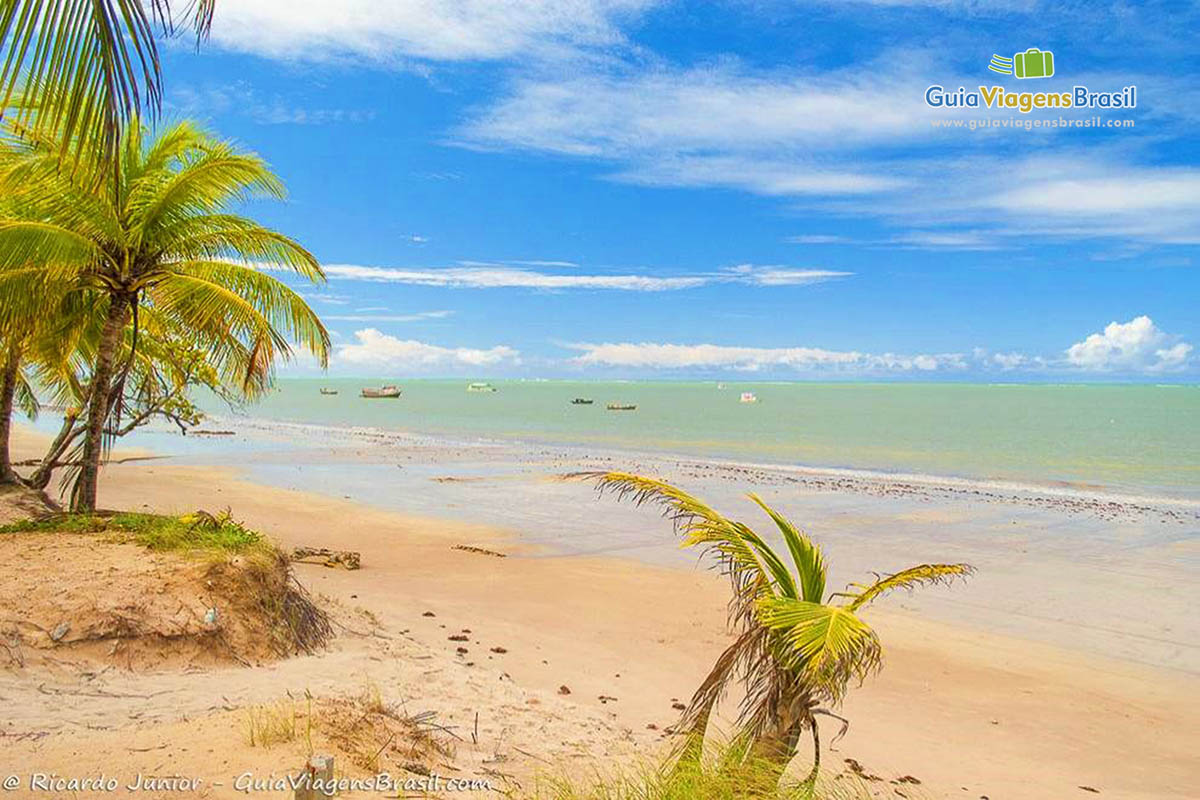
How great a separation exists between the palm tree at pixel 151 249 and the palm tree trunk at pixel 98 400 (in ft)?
0.05

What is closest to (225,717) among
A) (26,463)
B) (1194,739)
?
(1194,739)

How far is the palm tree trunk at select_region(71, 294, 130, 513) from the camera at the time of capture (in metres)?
10.3

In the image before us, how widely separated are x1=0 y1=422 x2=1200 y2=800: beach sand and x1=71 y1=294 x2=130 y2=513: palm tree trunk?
303 cm

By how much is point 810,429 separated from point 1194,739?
190 ft

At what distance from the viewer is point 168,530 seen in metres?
8.95

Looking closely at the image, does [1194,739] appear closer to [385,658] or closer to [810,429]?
[385,658]

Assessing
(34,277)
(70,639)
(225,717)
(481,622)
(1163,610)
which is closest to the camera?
(225,717)

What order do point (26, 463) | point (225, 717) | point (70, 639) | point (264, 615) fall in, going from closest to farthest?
point (225, 717), point (70, 639), point (264, 615), point (26, 463)

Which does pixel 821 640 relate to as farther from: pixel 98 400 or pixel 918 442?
pixel 918 442

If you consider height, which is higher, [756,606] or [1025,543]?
[756,606]

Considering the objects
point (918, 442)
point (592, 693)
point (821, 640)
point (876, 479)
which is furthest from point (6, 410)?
point (918, 442)

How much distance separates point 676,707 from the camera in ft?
26.4

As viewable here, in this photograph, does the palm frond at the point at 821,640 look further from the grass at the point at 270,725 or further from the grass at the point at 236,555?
the grass at the point at 236,555

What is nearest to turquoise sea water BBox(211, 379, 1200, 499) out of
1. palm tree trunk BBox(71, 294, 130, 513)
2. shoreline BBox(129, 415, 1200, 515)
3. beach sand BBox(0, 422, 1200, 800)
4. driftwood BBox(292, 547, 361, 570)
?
shoreline BBox(129, 415, 1200, 515)
